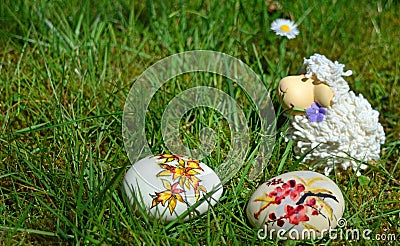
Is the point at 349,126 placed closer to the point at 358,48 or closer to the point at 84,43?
the point at 358,48

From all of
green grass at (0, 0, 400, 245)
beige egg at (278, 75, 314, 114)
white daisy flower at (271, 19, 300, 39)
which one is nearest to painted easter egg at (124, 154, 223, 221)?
green grass at (0, 0, 400, 245)

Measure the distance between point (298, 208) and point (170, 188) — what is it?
35cm

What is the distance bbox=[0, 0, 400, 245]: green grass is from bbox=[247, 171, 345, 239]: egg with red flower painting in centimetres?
6

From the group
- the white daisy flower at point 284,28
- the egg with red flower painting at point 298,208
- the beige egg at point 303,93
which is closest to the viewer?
the egg with red flower painting at point 298,208

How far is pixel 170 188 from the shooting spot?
5.42 ft

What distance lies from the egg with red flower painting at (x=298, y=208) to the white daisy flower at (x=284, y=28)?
816 mm

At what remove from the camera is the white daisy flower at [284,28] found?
2334 millimetres

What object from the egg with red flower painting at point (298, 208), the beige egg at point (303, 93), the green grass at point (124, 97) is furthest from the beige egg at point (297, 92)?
the egg with red flower painting at point (298, 208)

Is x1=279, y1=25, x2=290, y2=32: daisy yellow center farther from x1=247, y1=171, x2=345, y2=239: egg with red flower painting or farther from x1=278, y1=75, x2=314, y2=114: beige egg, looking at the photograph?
x1=247, y1=171, x2=345, y2=239: egg with red flower painting

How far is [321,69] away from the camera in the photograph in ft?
6.27

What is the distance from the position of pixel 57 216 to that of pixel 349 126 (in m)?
0.95

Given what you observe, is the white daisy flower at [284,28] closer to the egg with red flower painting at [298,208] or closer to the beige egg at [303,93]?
the beige egg at [303,93]

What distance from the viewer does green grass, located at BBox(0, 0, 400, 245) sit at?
166 centimetres

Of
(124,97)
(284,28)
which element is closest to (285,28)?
(284,28)
